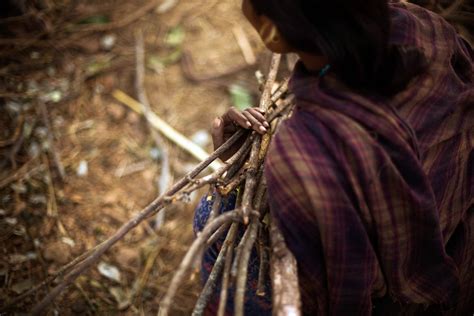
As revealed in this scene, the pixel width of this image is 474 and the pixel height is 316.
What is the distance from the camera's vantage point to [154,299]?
6.08ft

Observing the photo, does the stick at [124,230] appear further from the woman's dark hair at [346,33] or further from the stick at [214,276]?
the woman's dark hair at [346,33]

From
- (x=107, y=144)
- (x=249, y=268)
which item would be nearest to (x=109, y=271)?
(x=107, y=144)

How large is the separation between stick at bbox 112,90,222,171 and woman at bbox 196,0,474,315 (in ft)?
4.19

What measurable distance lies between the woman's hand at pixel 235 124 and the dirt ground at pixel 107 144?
0.85m

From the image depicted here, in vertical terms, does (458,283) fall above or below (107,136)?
below

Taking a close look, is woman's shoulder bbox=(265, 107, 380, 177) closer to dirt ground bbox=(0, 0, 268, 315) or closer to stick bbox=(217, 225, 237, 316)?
stick bbox=(217, 225, 237, 316)

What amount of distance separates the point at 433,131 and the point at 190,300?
4.56ft

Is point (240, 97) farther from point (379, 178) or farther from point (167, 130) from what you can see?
point (379, 178)

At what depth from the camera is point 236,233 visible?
42.9 inches

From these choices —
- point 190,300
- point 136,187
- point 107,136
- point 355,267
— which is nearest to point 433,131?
point 355,267

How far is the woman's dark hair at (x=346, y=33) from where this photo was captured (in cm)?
81

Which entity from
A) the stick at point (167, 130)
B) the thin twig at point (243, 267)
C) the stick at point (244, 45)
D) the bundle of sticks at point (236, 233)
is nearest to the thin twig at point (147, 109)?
the stick at point (167, 130)

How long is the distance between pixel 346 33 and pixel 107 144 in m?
1.76

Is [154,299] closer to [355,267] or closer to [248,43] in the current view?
[355,267]
